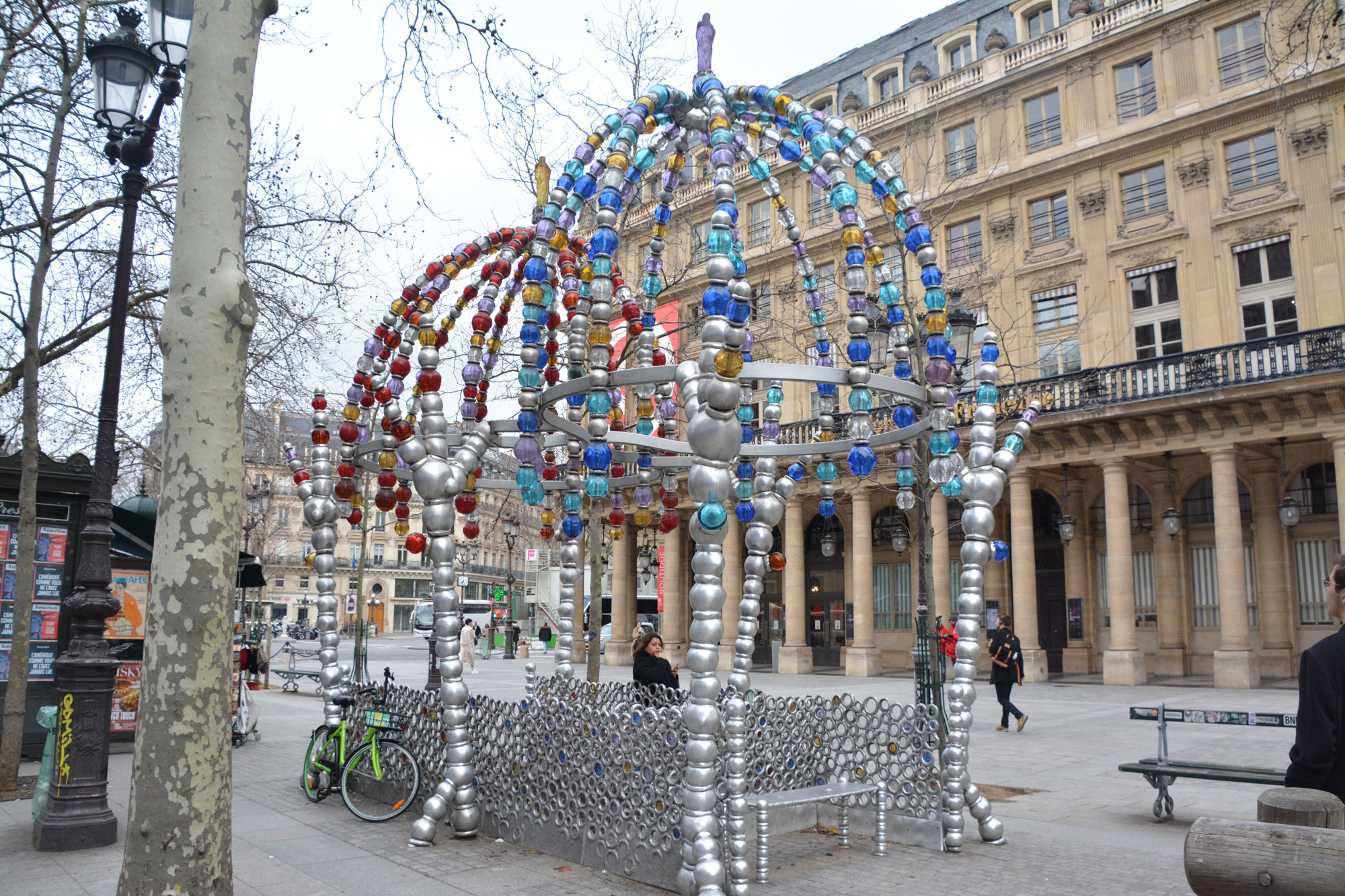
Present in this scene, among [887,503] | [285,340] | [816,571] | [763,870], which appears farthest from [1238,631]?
[285,340]

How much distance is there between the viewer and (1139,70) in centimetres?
2581

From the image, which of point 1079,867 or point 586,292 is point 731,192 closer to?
point 586,292

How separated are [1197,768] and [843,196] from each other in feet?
20.1

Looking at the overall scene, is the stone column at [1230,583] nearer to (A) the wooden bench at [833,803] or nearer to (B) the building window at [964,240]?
(B) the building window at [964,240]

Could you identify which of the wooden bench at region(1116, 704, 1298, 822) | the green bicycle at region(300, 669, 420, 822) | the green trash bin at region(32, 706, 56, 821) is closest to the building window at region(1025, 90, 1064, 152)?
the wooden bench at region(1116, 704, 1298, 822)

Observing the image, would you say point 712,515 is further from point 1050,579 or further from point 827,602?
point 827,602

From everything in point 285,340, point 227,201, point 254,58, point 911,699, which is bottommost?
point 911,699

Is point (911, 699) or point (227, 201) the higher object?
point (227, 201)

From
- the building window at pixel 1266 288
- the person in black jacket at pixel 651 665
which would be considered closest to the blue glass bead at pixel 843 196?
the person in black jacket at pixel 651 665

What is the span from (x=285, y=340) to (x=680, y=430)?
600 centimetres

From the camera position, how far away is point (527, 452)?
21.9ft

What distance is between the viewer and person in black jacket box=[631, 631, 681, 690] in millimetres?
9883

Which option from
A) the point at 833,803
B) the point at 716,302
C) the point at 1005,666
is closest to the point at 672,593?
the point at 1005,666

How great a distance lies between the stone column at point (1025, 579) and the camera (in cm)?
2442
